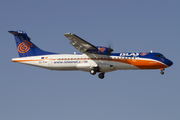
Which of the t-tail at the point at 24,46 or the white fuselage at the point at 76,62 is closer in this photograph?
the white fuselage at the point at 76,62

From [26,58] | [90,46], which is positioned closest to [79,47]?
[90,46]

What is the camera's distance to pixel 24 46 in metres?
30.7

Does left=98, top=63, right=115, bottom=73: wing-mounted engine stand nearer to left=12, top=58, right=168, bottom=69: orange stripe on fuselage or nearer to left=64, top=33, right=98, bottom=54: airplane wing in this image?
left=12, top=58, right=168, bottom=69: orange stripe on fuselage

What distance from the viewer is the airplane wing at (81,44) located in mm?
25848

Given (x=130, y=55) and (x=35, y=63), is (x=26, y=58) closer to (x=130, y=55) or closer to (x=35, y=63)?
(x=35, y=63)

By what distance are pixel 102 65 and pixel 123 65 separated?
2.15m

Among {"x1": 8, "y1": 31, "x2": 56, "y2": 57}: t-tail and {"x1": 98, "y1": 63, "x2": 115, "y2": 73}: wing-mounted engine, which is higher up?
{"x1": 8, "y1": 31, "x2": 56, "y2": 57}: t-tail

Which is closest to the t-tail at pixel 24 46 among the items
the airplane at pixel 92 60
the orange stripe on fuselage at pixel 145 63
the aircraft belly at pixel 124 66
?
the airplane at pixel 92 60

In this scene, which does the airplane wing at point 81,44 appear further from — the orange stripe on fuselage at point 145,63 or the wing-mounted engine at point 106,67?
the orange stripe on fuselage at point 145,63

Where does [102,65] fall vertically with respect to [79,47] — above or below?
below

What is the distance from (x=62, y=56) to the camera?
2923 cm

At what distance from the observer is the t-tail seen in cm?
3044

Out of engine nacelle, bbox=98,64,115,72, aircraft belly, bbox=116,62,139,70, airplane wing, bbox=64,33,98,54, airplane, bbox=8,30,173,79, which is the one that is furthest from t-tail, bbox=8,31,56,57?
aircraft belly, bbox=116,62,139,70

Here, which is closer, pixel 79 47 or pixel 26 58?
pixel 79 47
